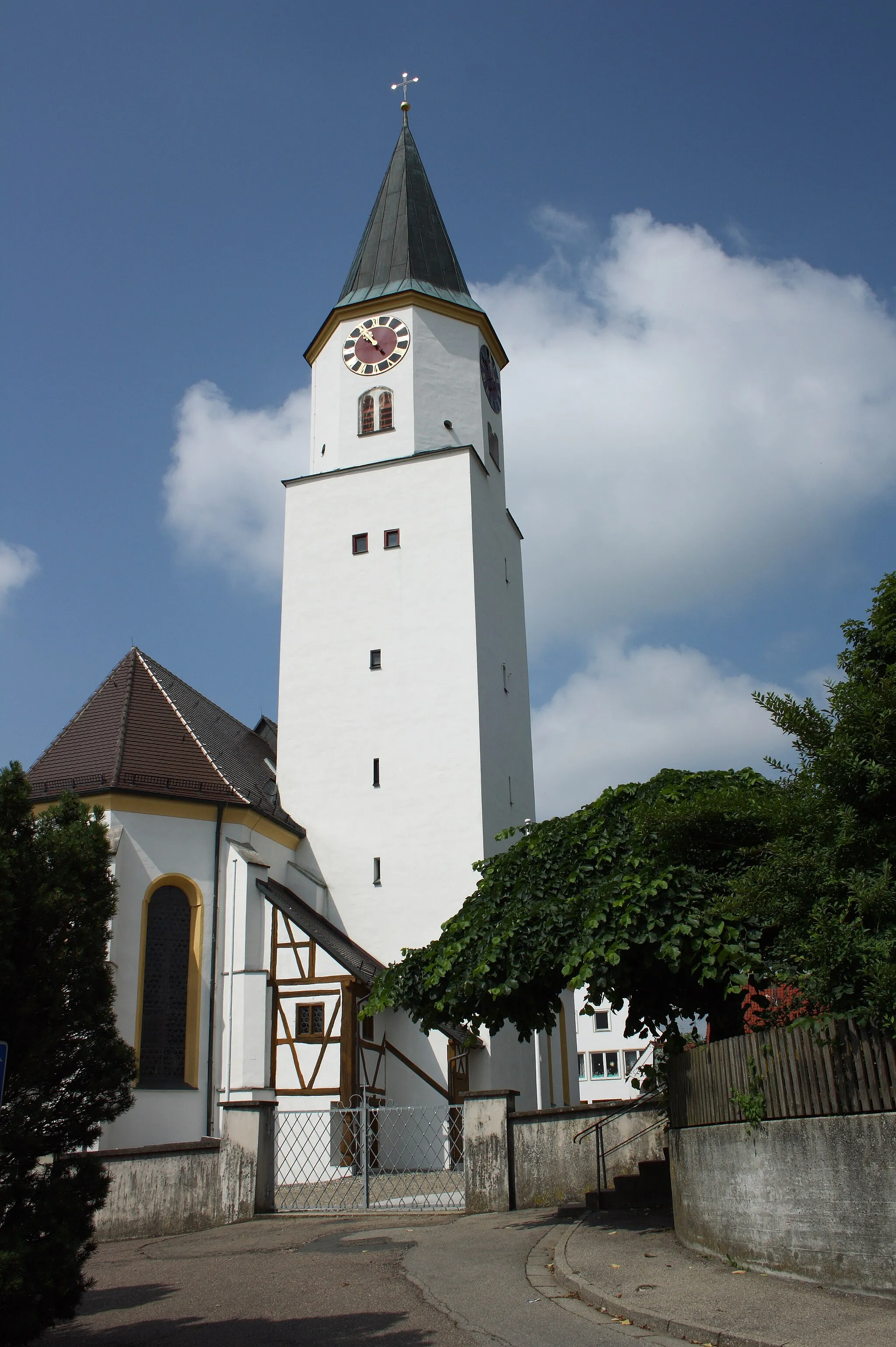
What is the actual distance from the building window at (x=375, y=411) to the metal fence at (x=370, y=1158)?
49.8 feet

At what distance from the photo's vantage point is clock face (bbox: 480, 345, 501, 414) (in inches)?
1101

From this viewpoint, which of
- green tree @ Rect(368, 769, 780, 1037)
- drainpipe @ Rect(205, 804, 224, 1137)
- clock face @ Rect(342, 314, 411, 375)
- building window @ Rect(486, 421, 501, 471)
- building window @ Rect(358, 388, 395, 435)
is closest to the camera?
green tree @ Rect(368, 769, 780, 1037)

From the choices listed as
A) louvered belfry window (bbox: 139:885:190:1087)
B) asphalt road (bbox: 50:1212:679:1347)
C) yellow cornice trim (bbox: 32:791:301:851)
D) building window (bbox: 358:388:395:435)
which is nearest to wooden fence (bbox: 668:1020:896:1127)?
asphalt road (bbox: 50:1212:679:1347)

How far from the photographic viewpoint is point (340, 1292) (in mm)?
8227

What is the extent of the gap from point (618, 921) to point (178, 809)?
12.8 metres

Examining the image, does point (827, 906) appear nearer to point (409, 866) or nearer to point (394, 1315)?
point (394, 1315)

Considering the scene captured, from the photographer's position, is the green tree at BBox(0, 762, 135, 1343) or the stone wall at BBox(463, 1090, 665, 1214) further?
the stone wall at BBox(463, 1090, 665, 1214)

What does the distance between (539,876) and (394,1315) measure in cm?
490

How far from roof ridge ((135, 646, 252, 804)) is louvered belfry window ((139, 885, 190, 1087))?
222 cm

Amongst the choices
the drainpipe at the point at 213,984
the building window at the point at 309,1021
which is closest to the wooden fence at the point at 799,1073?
the building window at the point at 309,1021

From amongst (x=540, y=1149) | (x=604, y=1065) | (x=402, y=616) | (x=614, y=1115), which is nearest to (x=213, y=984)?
(x=402, y=616)

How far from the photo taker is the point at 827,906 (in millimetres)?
7895

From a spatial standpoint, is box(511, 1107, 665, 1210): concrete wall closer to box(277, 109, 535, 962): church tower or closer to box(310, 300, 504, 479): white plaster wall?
box(277, 109, 535, 962): church tower

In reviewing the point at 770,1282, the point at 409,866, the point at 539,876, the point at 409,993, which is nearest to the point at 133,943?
the point at 409,866
